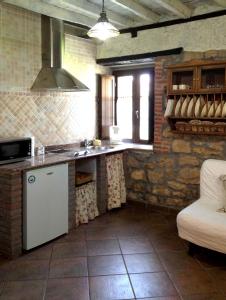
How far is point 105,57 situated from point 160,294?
137 inches

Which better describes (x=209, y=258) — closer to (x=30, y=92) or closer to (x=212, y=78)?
(x=212, y=78)

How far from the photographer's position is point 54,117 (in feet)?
13.5

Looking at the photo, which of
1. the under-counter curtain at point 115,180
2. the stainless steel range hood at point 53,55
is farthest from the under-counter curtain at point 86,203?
the stainless steel range hood at point 53,55

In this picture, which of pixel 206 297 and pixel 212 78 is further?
pixel 212 78

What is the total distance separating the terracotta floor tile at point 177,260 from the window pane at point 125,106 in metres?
2.38

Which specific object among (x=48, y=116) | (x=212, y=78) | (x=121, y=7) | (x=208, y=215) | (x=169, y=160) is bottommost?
(x=208, y=215)

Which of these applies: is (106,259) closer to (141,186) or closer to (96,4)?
(141,186)

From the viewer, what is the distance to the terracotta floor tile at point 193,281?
2504mm

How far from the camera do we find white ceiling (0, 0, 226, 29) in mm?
3463

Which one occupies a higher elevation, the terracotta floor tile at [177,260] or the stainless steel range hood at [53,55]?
the stainless steel range hood at [53,55]

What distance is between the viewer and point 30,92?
12.4 feet

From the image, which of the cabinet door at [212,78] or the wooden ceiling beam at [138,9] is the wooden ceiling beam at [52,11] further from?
the cabinet door at [212,78]

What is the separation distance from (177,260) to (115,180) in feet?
5.33

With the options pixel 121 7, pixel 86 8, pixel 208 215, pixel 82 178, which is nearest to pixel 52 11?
pixel 86 8
